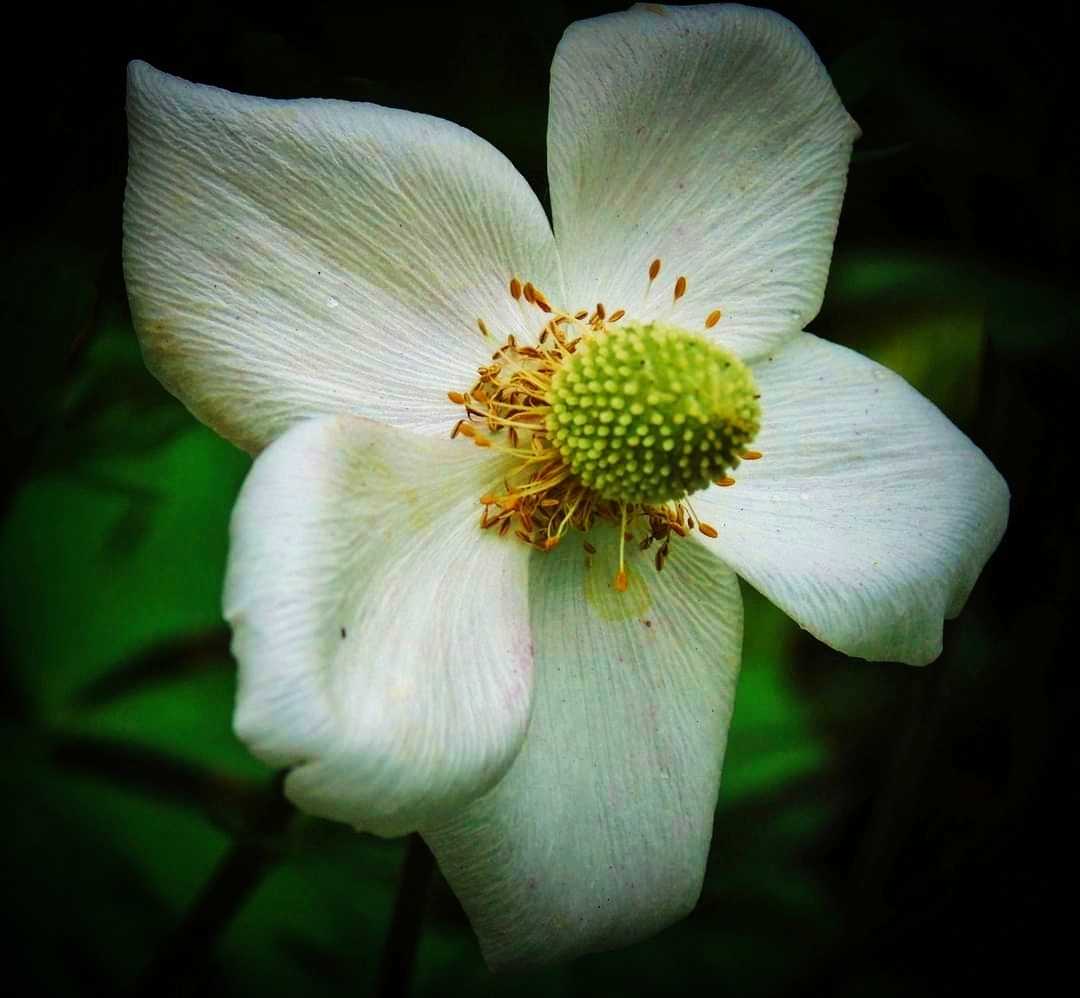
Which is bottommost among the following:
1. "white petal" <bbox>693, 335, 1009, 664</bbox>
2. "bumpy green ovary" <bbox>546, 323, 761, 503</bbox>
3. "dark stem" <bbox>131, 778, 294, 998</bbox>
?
"dark stem" <bbox>131, 778, 294, 998</bbox>

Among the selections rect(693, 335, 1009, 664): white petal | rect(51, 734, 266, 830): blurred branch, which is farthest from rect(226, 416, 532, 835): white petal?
rect(51, 734, 266, 830): blurred branch

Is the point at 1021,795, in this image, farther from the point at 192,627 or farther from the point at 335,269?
the point at 192,627

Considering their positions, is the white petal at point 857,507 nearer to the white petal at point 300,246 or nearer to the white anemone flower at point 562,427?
the white anemone flower at point 562,427

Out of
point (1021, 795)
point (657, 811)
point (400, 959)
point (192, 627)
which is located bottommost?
point (192, 627)

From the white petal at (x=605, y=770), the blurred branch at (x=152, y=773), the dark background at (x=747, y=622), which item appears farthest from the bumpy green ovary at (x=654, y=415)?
the blurred branch at (x=152, y=773)

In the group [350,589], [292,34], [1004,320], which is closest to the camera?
[350,589]

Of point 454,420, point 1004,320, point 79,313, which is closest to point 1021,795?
point 1004,320

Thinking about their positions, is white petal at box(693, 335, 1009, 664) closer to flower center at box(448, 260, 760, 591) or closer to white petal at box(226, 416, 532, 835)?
flower center at box(448, 260, 760, 591)
